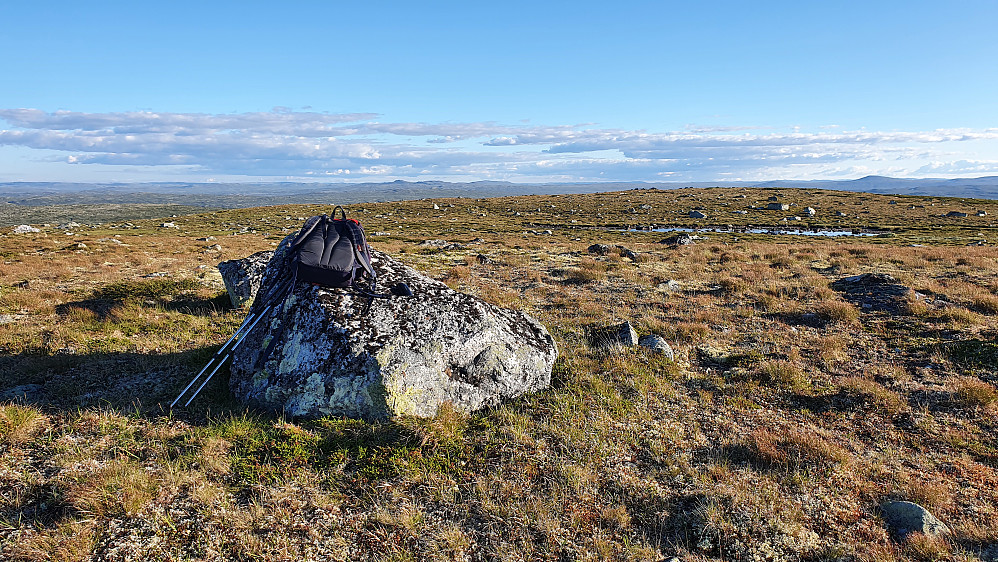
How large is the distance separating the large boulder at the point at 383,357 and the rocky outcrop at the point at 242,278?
5322mm

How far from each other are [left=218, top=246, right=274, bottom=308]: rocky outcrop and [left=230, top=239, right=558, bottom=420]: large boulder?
532cm

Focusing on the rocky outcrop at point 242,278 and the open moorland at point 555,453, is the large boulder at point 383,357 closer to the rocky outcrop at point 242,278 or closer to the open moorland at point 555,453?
the open moorland at point 555,453

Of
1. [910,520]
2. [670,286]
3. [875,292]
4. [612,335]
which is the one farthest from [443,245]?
[910,520]

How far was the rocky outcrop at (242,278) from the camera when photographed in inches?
466

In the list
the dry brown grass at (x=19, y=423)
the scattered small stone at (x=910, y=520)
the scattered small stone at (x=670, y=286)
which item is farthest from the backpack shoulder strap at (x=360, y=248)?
the scattered small stone at (x=670, y=286)

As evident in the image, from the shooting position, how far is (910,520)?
14.7 feet

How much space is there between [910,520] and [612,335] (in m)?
5.75

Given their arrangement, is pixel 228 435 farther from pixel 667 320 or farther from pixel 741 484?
pixel 667 320

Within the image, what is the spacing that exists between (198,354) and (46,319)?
5.60m

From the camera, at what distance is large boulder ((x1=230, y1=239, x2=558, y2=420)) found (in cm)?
618

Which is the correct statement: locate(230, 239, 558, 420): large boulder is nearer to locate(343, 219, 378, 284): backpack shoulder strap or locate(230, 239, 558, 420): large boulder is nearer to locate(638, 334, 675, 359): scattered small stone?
Answer: locate(343, 219, 378, 284): backpack shoulder strap

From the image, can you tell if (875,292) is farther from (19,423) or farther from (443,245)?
(443,245)

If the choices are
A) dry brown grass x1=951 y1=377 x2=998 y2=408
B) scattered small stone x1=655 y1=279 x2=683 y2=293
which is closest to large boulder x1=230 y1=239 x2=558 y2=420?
dry brown grass x1=951 y1=377 x2=998 y2=408

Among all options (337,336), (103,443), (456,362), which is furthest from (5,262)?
(456,362)
